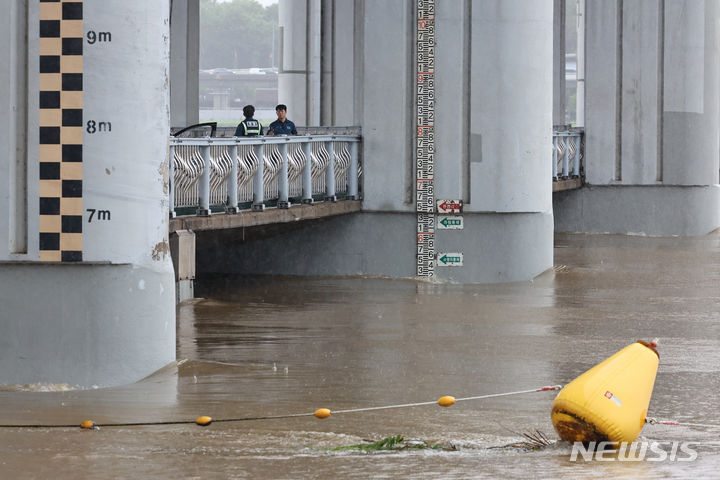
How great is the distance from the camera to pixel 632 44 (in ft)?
107

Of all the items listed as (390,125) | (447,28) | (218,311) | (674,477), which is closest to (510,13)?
(447,28)

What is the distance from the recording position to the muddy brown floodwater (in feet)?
27.2

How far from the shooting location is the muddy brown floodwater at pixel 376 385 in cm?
829

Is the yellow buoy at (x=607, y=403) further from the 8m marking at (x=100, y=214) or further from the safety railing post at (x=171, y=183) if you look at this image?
the safety railing post at (x=171, y=183)

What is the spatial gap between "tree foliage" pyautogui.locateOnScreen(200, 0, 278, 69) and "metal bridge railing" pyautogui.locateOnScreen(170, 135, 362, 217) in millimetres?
133072

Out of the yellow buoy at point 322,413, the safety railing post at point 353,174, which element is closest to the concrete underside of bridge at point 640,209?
the safety railing post at point 353,174

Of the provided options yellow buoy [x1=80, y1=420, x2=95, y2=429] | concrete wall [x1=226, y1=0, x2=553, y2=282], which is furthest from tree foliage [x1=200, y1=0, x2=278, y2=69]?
yellow buoy [x1=80, y1=420, x2=95, y2=429]

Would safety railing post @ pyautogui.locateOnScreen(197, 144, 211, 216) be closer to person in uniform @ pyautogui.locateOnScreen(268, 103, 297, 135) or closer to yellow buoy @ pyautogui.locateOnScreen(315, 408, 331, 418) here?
person in uniform @ pyautogui.locateOnScreen(268, 103, 297, 135)

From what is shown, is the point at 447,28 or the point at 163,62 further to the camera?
the point at 447,28

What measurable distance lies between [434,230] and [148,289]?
10578mm

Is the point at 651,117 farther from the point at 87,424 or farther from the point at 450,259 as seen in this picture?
the point at 87,424

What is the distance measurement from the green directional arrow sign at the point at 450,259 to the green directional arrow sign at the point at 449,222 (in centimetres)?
40

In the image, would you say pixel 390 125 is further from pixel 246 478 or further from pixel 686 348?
pixel 246 478

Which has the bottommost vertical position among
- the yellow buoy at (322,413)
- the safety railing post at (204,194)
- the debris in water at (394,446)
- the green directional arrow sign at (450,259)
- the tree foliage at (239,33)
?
the debris in water at (394,446)
